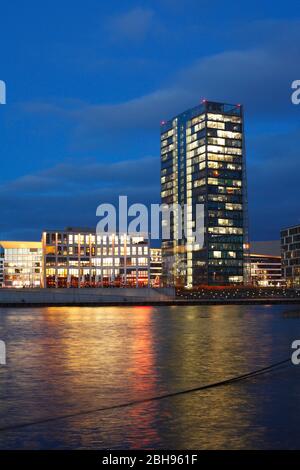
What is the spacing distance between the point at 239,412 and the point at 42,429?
4680 mm

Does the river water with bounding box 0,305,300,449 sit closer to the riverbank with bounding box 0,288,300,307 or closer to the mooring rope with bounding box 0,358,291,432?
the mooring rope with bounding box 0,358,291,432

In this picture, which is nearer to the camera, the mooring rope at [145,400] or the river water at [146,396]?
the river water at [146,396]

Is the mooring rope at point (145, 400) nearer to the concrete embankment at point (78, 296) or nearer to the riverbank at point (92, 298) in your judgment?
the riverbank at point (92, 298)
